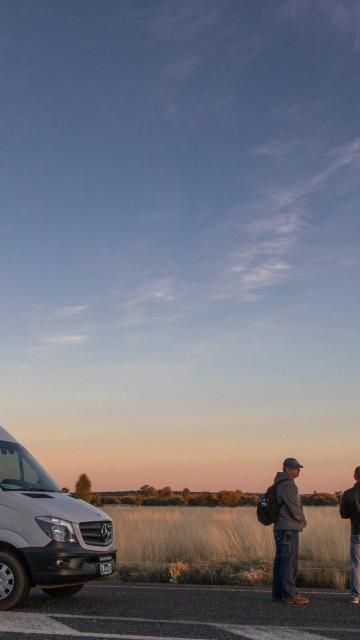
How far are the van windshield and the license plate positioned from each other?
116 cm

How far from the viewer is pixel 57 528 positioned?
1024 cm

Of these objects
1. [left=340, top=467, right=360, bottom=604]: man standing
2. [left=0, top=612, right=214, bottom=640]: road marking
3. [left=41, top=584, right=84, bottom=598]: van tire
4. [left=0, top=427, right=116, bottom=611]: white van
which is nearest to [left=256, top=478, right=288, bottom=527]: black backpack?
[left=340, top=467, right=360, bottom=604]: man standing

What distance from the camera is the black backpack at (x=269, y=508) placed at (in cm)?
1170

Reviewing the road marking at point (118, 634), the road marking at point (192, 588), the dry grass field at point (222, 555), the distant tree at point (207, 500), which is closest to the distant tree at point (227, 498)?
the distant tree at point (207, 500)

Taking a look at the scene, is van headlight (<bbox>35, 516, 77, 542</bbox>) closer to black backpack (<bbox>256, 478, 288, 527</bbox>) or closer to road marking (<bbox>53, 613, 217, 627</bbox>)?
road marking (<bbox>53, 613, 217, 627</bbox>)

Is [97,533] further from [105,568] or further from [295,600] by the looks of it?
[295,600]

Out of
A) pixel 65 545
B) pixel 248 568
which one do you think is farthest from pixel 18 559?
pixel 248 568

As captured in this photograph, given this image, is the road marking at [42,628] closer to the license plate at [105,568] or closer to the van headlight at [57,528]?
the license plate at [105,568]

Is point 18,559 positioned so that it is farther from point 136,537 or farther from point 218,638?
point 136,537

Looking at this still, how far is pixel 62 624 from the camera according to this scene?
9.34 m

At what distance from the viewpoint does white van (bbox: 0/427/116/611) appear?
10.1 metres

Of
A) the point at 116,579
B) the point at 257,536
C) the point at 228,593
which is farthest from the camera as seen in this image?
the point at 257,536

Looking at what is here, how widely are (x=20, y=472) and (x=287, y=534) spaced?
3569 millimetres

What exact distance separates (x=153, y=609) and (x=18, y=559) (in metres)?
1.83
